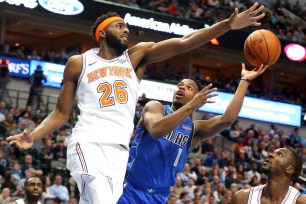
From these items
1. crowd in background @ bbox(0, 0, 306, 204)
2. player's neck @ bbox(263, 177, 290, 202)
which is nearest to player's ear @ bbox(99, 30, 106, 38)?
player's neck @ bbox(263, 177, 290, 202)

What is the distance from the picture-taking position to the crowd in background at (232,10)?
2330cm

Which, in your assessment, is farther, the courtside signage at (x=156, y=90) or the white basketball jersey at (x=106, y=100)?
the courtside signage at (x=156, y=90)

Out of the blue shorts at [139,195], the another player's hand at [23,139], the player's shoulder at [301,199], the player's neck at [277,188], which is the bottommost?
the blue shorts at [139,195]

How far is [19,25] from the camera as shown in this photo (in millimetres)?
26016

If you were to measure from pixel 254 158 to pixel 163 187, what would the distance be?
46.0 feet

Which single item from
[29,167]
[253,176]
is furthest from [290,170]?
[253,176]

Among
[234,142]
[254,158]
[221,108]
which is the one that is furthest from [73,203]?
[221,108]

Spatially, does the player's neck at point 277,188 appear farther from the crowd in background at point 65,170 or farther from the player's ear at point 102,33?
the crowd in background at point 65,170

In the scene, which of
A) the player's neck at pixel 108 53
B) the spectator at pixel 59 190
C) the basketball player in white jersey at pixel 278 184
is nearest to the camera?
the player's neck at pixel 108 53

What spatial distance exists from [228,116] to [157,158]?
70 cm

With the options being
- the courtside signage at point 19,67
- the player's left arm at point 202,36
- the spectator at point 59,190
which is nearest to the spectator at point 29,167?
the spectator at point 59,190

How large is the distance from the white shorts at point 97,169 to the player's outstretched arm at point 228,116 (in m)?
1.14

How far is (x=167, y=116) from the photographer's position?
15.9 feet

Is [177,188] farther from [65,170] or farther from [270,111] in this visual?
[270,111]
